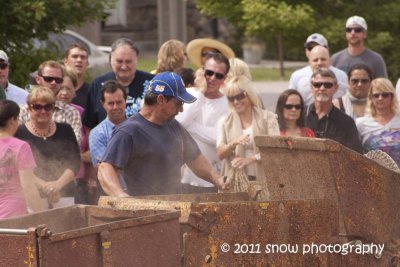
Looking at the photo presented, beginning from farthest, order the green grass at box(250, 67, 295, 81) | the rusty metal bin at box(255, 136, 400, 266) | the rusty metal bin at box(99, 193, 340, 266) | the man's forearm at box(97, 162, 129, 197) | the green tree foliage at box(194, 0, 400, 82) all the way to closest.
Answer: the green grass at box(250, 67, 295, 81)
the green tree foliage at box(194, 0, 400, 82)
the man's forearm at box(97, 162, 129, 197)
the rusty metal bin at box(255, 136, 400, 266)
the rusty metal bin at box(99, 193, 340, 266)

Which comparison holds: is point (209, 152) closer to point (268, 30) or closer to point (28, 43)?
point (28, 43)

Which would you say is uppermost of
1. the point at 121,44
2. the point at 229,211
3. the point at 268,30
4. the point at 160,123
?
the point at 268,30

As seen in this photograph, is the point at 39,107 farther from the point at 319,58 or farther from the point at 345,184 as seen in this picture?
the point at 319,58

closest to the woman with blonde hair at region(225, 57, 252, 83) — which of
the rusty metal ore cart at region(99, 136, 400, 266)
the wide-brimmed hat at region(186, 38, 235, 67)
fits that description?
the wide-brimmed hat at region(186, 38, 235, 67)

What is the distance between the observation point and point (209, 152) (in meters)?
10.3

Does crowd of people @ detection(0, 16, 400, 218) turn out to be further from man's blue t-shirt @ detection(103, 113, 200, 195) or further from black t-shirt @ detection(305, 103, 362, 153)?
man's blue t-shirt @ detection(103, 113, 200, 195)

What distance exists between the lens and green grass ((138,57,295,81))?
2688 cm

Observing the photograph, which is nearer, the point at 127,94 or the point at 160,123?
the point at 160,123

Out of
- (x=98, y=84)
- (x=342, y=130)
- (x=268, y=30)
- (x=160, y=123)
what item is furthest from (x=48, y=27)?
(x=268, y=30)

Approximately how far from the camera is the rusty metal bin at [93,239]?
19.3 feet

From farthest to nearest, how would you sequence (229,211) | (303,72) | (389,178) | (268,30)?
1. (268,30)
2. (303,72)
3. (389,178)
4. (229,211)

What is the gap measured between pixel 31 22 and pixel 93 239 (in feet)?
22.8

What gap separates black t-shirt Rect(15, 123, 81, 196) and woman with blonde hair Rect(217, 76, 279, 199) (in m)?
Answer: 1.28

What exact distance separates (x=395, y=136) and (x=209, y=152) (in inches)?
65.1
